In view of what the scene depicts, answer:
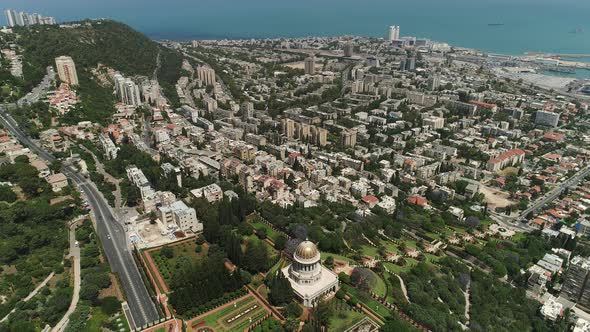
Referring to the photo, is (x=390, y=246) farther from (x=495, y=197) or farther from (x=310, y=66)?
(x=310, y=66)

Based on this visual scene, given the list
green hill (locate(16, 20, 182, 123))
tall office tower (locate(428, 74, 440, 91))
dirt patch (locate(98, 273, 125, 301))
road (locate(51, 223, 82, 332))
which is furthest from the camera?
tall office tower (locate(428, 74, 440, 91))

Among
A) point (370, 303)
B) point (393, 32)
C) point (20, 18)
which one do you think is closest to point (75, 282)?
point (370, 303)

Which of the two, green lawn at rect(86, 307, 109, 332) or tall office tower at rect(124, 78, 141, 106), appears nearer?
green lawn at rect(86, 307, 109, 332)

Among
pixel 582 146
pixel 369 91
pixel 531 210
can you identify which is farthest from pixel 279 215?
pixel 369 91

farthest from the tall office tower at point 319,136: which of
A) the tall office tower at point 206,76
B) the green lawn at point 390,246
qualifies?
the tall office tower at point 206,76

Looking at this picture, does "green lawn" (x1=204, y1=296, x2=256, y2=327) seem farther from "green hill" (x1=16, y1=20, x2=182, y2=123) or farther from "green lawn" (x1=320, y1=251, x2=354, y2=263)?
"green hill" (x1=16, y1=20, x2=182, y2=123)

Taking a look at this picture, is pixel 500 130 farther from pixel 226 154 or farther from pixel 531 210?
pixel 226 154

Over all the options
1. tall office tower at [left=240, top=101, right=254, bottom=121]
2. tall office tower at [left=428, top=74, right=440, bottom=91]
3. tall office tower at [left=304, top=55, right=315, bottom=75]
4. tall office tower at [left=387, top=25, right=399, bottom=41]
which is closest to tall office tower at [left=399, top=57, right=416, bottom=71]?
tall office tower at [left=428, top=74, right=440, bottom=91]
